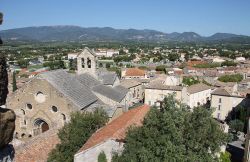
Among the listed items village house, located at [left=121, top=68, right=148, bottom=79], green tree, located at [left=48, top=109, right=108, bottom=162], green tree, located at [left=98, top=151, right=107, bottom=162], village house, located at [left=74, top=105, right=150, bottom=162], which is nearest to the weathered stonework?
green tree, located at [left=48, top=109, right=108, bottom=162]

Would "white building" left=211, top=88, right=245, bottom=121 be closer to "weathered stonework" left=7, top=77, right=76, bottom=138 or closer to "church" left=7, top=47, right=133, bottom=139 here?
"church" left=7, top=47, right=133, bottom=139

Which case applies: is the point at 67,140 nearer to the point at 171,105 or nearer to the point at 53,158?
the point at 53,158

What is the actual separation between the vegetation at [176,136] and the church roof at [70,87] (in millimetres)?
11924

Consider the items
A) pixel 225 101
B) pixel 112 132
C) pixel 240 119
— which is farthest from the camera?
pixel 225 101

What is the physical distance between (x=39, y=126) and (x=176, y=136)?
18.1 meters

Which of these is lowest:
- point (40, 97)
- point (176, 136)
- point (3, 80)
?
point (40, 97)

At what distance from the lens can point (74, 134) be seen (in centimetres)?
2006

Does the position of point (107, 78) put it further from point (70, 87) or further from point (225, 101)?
point (225, 101)

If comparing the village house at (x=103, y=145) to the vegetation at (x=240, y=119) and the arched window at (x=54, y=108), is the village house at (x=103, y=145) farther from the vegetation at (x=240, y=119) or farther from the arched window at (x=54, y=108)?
the vegetation at (x=240, y=119)

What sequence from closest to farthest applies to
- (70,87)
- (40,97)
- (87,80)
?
1. (40,97)
2. (70,87)
3. (87,80)

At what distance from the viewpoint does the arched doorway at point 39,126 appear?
27.4 m

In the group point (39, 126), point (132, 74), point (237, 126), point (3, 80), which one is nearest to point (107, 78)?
point (39, 126)

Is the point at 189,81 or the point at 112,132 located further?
the point at 189,81

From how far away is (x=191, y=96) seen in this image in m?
55.7
